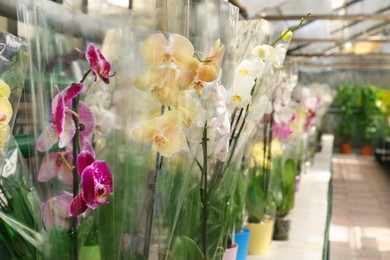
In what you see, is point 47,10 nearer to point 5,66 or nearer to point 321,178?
point 5,66

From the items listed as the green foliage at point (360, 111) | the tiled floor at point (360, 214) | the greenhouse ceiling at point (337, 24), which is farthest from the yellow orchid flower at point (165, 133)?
the green foliage at point (360, 111)

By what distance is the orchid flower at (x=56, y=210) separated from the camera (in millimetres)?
766

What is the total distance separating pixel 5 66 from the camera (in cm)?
73

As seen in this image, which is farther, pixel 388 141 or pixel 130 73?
pixel 388 141

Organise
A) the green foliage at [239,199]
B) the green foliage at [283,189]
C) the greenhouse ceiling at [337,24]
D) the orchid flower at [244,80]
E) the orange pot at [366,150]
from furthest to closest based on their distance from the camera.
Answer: the orange pot at [366,150] → the greenhouse ceiling at [337,24] → the green foliage at [283,189] → the green foliage at [239,199] → the orchid flower at [244,80]

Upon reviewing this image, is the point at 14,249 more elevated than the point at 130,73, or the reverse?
the point at 130,73

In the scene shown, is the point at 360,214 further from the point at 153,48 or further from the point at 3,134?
the point at 3,134

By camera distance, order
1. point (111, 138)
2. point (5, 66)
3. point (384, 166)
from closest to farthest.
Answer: point (5, 66) < point (111, 138) < point (384, 166)

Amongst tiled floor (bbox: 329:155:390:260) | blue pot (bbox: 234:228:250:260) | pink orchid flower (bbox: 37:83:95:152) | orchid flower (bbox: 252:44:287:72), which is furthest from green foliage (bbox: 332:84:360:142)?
pink orchid flower (bbox: 37:83:95:152)

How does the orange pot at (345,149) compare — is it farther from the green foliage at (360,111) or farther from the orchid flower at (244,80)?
the orchid flower at (244,80)

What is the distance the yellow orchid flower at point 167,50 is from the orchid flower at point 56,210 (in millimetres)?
222

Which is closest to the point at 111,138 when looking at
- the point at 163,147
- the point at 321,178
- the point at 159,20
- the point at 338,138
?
the point at 163,147

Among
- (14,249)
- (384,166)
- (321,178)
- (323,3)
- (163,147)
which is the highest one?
Result: (323,3)

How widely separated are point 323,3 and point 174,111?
5.98m
